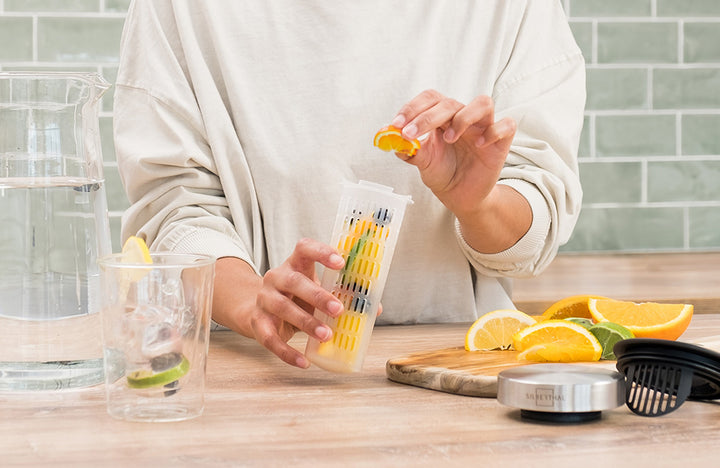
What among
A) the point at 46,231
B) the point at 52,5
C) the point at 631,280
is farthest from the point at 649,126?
the point at 46,231

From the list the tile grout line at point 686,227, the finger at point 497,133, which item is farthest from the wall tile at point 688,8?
the finger at point 497,133

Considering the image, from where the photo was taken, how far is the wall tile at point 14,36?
2277 mm

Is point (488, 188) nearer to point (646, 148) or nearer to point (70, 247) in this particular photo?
point (70, 247)

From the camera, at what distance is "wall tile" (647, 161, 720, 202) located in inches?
98.7

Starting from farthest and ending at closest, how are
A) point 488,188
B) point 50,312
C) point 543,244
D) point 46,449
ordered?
point 543,244 < point 488,188 < point 50,312 < point 46,449

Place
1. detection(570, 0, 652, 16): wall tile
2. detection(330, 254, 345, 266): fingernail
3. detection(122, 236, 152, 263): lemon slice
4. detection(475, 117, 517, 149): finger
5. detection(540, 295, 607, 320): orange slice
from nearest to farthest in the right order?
detection(122, 236, 152, 263): lemon slice, detection(330, 254, 345, 266): fingernail, detection(475, 117, 517, 149): finger, detection(540, 295, 607, 320): orange slice, detection(570, 0, 652, 16): wall tile

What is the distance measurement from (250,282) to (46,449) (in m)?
0.49

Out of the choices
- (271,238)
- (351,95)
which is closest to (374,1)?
(351,95)

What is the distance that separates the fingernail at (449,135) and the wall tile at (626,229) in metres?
1.60

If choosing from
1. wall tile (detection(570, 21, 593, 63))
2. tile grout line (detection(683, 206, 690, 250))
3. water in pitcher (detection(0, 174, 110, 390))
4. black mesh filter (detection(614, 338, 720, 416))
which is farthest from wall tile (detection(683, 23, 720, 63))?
water in pitcher (detection(0, 174, 110, 390))

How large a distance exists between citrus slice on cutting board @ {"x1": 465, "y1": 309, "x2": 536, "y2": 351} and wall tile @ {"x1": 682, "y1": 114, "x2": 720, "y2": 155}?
1.67 m

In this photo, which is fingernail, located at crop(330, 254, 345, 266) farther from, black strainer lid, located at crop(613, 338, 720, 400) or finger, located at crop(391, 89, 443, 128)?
black strainer lid, located at crop(613, 338, 720, 400)

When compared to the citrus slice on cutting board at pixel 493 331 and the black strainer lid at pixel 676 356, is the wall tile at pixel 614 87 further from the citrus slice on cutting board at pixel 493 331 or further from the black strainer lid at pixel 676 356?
the black strainer lid at pixel 676 356

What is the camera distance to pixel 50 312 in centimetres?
84
